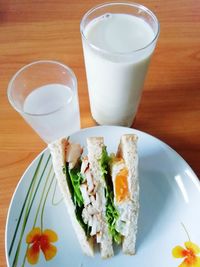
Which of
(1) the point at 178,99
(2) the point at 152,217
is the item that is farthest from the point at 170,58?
(2) the point at 152,217

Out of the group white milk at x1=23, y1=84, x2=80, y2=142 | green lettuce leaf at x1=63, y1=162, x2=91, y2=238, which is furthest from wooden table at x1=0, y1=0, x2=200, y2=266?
green lettuce leaf at x1=63, y1=162, x2=91, y2=238

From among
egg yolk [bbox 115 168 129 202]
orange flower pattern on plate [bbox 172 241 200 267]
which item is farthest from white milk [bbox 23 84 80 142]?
orange flower pattern on plate [bbox 172 241 200 267]

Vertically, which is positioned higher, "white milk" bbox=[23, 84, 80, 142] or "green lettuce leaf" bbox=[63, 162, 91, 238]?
"white milk" bbox=[23, 84, 80, 142]

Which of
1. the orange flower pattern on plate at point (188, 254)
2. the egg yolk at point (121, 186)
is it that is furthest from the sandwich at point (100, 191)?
the orange flower pattern on plate at point (188, 254)

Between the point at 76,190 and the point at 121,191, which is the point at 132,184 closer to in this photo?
the point at 121,191

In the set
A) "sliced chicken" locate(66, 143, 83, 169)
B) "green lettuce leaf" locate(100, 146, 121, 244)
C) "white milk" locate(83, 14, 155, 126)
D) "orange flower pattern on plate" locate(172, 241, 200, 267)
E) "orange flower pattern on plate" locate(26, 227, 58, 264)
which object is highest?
"white milk" locate(83, 14, 155, 126)

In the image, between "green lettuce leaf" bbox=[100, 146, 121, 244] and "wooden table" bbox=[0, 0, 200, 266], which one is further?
"wooden table" bbox=[0, 0, 200, 266]

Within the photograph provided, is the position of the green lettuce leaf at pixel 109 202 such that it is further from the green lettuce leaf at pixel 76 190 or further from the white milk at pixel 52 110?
the white milk at pixel 52 110

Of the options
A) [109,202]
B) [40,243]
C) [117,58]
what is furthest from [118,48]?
[40,243]

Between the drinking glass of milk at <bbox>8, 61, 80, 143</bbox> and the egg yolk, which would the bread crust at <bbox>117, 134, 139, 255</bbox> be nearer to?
the egg yolk
